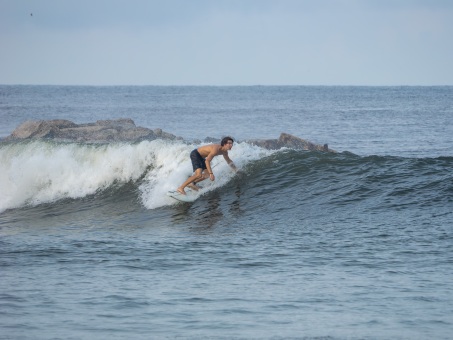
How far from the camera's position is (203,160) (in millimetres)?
16828

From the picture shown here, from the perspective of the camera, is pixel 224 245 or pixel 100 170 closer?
pixel 224 245

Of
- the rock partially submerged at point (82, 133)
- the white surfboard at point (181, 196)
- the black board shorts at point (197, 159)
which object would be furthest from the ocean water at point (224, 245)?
the rock partially submerged at point (82, 133)

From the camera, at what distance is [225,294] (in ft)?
31.5

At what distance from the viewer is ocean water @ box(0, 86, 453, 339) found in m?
8.59

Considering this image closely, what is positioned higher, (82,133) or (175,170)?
(82,133)

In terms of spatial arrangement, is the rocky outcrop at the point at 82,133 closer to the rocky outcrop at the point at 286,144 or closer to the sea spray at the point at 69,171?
the rocky outcrop at the point at 286,144

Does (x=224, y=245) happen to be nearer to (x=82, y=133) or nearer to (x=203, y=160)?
(x=203, y=160)

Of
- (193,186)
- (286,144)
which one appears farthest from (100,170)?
(286,144)

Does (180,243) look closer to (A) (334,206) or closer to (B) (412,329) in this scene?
(A) (334,206)

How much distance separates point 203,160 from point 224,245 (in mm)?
4501

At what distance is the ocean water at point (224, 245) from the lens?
859 cm

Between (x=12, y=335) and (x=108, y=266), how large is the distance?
3143 mm

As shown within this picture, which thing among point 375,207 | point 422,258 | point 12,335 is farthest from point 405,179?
point 12,335

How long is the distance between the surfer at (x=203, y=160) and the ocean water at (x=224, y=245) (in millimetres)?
539
